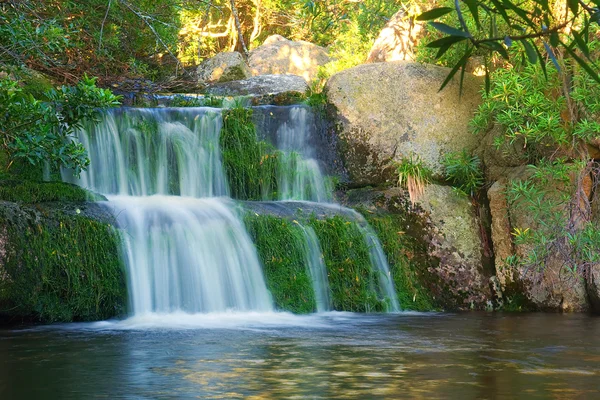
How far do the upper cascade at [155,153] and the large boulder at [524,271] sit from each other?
3501 mm

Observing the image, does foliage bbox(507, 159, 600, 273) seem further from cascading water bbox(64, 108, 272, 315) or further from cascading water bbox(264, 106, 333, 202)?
cascading water bbox(64, 108, 272, 315)

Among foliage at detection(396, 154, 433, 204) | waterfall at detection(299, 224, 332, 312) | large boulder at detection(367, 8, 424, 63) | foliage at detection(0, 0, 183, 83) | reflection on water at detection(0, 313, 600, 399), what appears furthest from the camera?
large boulder at detection(367, 8, 424, 63)

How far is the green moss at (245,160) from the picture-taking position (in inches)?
440

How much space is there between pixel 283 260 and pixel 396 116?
3265 millimetres

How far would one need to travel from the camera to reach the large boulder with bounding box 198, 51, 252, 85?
1653cm

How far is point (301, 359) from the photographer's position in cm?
580

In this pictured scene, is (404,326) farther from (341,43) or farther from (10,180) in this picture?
(341,43)

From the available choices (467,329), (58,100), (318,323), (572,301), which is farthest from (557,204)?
(58,100)

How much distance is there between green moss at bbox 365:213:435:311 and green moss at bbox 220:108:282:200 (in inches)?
61.5

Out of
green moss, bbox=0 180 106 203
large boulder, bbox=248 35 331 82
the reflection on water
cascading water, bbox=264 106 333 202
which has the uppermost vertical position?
large boulder, bbox=248 35 331 82

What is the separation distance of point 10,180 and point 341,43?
10.8 meters

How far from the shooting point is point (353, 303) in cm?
970

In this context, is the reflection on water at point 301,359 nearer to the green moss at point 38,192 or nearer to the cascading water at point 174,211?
the cascading water at point 174,211

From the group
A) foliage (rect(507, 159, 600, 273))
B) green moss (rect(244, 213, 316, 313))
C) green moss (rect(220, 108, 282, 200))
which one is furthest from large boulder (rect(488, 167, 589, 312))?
green moss (rect(220, 108, 282, 200))
